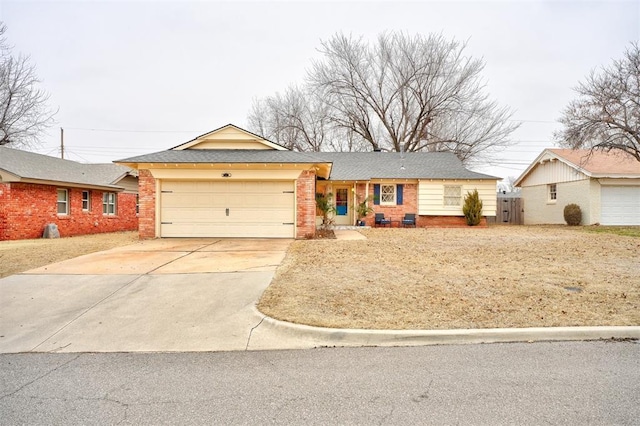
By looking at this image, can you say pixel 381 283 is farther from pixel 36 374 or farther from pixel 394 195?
pixel 394 195

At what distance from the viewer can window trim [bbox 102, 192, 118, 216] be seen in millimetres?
20969

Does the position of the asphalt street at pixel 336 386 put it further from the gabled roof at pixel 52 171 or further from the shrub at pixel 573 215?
the shrub at pixel 573 215

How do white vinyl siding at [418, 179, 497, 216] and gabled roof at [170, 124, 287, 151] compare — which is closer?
gabled roof at [170, 124, 287, 151]

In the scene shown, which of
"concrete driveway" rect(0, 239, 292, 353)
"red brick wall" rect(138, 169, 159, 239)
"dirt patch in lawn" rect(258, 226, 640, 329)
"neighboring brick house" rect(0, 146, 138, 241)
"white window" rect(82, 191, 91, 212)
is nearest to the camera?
"concrete driveway" rect(0, 239, 292, 353)

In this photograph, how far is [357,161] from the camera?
23.6 metres

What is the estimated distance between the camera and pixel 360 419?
2.87 metres

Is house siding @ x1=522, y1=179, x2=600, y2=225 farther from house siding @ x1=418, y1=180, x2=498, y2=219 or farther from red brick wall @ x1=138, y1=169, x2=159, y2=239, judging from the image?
red brick wall @ x1=138, y1=169, x2=159, y2=239

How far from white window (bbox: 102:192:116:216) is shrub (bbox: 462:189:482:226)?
1958 centimetres

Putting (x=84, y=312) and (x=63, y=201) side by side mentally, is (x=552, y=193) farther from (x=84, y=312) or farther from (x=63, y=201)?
(x=63, y=201)

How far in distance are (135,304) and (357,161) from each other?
1896 cm

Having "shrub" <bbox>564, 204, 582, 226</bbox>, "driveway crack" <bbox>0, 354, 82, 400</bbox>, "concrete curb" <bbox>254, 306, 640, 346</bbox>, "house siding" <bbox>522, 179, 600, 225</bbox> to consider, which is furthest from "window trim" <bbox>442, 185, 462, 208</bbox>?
"driveway crack" <bbox>0, 354, 82, 400</bbox>

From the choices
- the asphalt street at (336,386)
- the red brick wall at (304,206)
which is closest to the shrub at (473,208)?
the red brick wall at (304,206)

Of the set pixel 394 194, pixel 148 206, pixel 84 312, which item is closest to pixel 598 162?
pixel 394 194

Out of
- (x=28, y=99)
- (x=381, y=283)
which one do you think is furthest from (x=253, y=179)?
(x=28, y=99)
